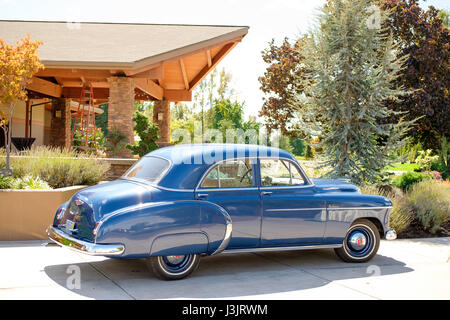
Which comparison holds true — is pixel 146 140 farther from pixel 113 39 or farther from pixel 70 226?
pixel 70 226

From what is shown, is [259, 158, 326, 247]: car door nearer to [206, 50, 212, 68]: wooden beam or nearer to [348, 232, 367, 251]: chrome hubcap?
[348, 232, 367, 251]: chrome hubcap

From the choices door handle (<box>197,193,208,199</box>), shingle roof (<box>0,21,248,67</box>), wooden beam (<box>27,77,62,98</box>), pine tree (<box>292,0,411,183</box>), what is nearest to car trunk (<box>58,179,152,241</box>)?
door handle (<box>197,193,208,199</box>)

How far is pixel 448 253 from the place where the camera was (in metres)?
7.84

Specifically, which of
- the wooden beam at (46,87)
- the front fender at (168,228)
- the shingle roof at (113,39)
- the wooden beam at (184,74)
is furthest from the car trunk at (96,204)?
the wooden beam at (46,87)

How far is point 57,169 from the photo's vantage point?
934 cm

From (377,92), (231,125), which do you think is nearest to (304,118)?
(377,92)

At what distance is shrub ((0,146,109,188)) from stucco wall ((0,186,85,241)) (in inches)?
42.5

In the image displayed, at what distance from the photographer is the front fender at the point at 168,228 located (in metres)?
5.25

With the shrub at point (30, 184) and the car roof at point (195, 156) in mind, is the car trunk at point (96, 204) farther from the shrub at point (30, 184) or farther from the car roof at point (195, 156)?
the shrub at point (30, 184)

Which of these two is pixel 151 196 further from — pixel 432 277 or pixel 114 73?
pixel 114 73

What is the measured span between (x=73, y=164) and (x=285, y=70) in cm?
1138

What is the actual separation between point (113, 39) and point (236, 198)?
42.0 feet

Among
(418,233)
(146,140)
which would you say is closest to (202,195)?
(418,233)

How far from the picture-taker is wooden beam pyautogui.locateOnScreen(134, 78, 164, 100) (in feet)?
55.3
